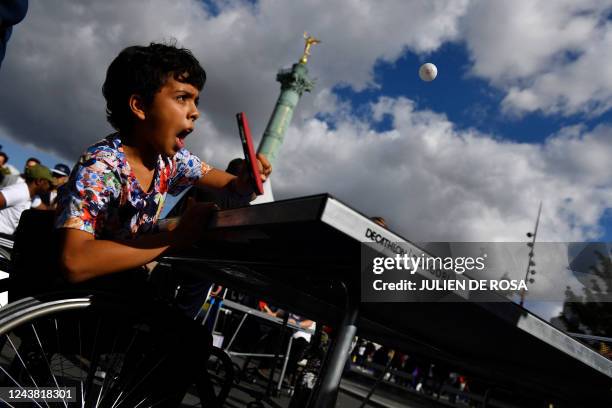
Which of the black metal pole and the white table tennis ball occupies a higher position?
the white table tennis ball

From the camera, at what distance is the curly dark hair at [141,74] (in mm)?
1463

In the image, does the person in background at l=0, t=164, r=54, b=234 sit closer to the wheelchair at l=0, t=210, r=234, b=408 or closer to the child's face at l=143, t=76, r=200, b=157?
the wheelchair at l=0, t=210, r=234, b=408

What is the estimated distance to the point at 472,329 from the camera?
118 cm

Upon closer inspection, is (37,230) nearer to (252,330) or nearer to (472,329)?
(472,329)

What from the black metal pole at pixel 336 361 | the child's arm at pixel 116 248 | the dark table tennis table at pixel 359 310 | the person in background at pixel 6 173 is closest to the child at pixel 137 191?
the child's arm at pixel 116 248

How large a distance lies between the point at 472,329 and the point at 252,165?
72cm

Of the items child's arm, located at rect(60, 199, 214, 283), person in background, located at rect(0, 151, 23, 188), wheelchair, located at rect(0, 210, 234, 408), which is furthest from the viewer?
person in background, located at rect(0, 151, 23, 188)

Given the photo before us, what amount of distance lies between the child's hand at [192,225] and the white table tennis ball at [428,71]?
6.46 metres

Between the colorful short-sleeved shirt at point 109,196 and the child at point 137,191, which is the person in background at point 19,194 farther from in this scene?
the colorful short-sleeved shirt at point 109,196

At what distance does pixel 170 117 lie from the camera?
144 cm

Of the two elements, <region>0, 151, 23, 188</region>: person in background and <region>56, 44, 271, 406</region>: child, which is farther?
<region>0, 151, 23, 188</region>: person in background

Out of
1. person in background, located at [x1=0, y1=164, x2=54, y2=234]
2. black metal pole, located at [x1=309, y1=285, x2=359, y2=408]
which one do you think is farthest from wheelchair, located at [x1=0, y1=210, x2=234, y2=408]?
person in background, located at [x1=0, y1=164, x2=54, y2=234]

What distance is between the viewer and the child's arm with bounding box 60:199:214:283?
107cm

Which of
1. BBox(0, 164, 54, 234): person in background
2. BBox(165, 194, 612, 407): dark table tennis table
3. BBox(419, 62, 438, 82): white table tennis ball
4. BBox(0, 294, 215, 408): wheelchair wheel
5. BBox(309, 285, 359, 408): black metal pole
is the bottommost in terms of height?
BBox(0, 294, 215, 408): wheelchair wheel
